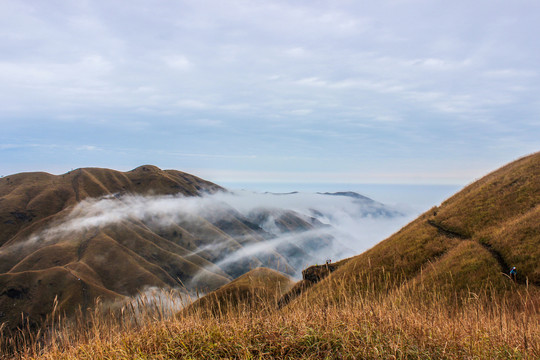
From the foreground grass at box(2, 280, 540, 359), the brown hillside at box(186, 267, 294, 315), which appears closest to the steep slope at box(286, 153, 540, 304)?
the brown hillside at box(186, 267, 294, 315)

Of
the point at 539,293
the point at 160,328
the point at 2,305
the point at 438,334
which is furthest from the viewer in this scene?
the point at 2,305

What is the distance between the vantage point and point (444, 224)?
42.1 metres

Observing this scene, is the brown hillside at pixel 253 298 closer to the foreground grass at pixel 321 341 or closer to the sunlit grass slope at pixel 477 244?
the foreground grass at pixel 321 341

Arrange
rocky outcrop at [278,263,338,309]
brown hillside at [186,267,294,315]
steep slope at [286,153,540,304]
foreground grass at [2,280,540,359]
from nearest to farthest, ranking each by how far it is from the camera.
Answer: foreground grass at [2,280,540,359] → brown hillside at [186,267,294,315] → steep slope at [286,153,540,304] → rocky outcrop at [278,263,338,309]

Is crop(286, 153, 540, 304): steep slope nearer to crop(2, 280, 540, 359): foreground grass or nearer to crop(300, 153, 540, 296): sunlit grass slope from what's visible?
crop(300, 153, 540, 296): sunlit grass slope

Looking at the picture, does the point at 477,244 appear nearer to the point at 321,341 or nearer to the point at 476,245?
the point at 476,245

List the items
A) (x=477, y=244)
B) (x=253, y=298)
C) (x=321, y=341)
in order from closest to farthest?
(x=321, y=341)
(x=253, y=298)
(x=477, y=244)

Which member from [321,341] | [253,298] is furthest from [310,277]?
[321,341]

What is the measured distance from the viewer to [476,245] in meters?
32.4

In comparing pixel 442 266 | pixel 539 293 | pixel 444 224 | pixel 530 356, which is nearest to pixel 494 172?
pixel 444 224

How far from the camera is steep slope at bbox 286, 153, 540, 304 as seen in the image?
26781 millimetres

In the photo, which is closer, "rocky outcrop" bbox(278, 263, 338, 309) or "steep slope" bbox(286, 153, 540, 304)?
"steep slope" bbox(286, 153, 540, 304)

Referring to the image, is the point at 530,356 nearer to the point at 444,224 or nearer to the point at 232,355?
the point at 232,355

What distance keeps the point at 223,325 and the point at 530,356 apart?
6.97 metres
